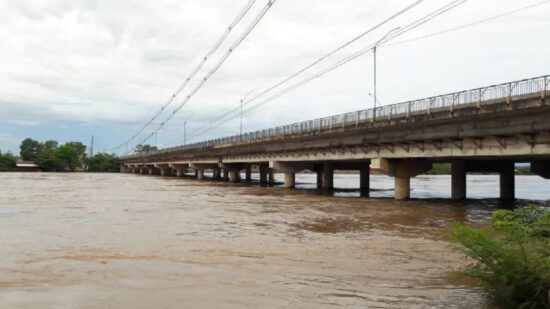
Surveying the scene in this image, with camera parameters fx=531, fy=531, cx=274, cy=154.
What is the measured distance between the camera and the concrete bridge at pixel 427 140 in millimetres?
28078

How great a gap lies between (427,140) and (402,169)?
6.68 m

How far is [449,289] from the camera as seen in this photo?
1071 cm

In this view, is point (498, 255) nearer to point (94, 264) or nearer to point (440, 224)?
point (94, 264)

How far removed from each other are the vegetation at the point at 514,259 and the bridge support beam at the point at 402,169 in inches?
1314

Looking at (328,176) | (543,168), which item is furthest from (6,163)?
(543,168)

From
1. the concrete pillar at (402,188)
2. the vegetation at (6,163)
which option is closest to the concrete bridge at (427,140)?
the concrete pillar at (402,188)

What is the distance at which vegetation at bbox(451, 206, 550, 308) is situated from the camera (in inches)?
313

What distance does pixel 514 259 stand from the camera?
8273mm

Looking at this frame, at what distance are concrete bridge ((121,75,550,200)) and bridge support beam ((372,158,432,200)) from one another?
8cm

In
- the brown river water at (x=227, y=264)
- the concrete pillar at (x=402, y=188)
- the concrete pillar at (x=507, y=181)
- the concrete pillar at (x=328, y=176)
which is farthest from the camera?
the concrete pillar at (x=328, y=176)

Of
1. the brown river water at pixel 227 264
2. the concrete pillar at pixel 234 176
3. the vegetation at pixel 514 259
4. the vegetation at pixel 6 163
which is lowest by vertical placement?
the brown river water at pixel 227 264

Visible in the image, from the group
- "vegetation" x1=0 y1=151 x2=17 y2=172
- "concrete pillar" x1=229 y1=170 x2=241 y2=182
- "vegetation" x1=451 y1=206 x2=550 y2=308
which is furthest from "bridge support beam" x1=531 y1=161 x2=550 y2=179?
"vegetation" x1=0 y1=151 x2=17 y2=172

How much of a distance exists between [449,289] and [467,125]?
23.3 m

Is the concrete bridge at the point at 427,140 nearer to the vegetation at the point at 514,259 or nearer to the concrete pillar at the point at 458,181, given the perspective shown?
the concrete pillar at the point at 458,181
